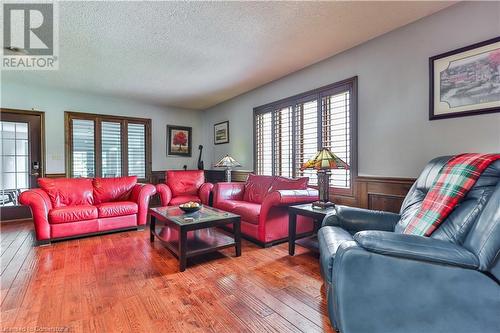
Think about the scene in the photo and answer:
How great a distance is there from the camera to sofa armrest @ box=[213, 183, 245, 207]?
395cm

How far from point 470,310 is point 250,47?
303 cm

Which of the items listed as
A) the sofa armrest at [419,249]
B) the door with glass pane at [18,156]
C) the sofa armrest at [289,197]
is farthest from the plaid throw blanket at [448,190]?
the door with glass pane at [18,156]

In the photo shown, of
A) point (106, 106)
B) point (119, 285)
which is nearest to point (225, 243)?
point (119, 285)

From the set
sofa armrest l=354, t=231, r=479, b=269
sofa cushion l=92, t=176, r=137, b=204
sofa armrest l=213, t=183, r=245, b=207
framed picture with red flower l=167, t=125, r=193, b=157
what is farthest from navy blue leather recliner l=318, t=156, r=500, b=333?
framed picture with red flower l=167, t=125, r=193, b=157

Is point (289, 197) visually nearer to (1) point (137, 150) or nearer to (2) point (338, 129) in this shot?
(2) point (338, 129)

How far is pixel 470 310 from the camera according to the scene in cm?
120

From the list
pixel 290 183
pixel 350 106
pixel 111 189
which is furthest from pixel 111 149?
pixel 350 106

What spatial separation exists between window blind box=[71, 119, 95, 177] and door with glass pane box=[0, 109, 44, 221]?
0.53 meters

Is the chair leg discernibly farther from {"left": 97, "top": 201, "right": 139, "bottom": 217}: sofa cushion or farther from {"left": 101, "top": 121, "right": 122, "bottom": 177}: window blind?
{"left": 101, "top": 121, "right": 122, "bottom": 177}: window blind

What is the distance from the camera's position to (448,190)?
5.20ft

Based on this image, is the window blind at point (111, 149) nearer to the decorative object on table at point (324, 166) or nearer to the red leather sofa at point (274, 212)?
the red leather sofa at point (274, 212)

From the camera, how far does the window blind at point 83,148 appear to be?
5039mm

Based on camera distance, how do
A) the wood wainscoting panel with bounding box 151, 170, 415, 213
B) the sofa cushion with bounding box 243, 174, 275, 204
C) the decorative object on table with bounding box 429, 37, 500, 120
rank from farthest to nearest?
the sofa cushion with bounding box 243, 174, 275, 204, the wood wainscoting panel with bounding box 151, 170, 415, 213, the decorative object on table with bounding box 429, 37, 500, 120

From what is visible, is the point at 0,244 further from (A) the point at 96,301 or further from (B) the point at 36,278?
(A) the point at 96,301
